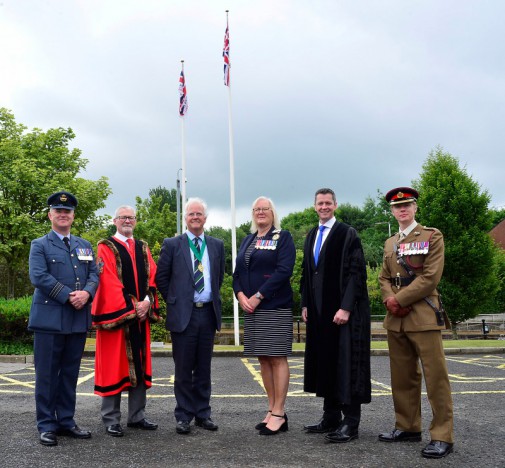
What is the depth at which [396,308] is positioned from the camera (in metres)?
5.27

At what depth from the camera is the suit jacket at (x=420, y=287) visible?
515 cm

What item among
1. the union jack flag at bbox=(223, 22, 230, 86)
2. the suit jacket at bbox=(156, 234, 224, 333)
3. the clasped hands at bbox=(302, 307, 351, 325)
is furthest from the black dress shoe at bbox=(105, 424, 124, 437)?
the union jack flag at bbox=(223, 22, 230, 86)

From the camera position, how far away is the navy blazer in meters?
5.76

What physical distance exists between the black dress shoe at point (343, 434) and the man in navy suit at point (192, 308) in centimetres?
119

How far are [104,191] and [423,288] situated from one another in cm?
2808

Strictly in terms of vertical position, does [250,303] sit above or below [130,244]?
below

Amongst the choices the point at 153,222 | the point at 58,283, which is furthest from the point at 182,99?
the point at 153,222

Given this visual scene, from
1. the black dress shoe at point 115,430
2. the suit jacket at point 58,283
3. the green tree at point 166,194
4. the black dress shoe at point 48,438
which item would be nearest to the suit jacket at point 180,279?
the suit jacket at point 58,283

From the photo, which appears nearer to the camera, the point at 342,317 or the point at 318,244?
the point at 342,317

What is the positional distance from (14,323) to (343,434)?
9.98m

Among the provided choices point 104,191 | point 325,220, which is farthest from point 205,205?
point 104,191

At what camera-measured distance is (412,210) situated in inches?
215

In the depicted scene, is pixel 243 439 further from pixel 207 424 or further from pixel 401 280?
pixel 401 280

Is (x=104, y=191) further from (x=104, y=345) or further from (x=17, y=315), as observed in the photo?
(x=104, y=345)
